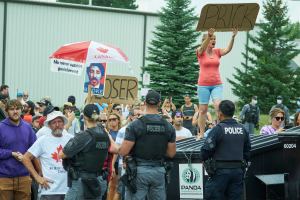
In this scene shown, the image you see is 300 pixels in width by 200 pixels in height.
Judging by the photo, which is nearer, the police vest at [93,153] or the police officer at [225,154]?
the police vest at [93,153]

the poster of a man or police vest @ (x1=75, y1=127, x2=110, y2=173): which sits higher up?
the poster of a man

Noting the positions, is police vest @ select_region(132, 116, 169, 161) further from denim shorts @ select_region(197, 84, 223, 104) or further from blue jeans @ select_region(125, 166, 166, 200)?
denim shorts @ select_region(197, 84, 223, 104)

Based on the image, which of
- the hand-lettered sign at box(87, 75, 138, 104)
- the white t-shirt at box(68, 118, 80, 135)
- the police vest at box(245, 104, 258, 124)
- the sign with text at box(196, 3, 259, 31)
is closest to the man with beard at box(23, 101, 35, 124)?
the white t-shirt at box(68, 118, 80, 135)

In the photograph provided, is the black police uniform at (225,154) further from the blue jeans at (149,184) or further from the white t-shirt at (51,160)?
the white t-shirt at (51,160)

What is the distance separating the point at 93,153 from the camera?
9008mm

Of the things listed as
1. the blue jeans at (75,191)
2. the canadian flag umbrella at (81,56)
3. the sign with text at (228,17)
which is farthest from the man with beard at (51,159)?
the canadian flag umbrella at (81,56)

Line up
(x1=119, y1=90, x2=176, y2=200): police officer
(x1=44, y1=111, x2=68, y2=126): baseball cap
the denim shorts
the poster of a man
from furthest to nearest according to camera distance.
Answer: the poster of a man, the denim shorts, (x1=44, y1=111, x2=68, y2=126): baseball cap, (x1=119, y1=90, x2=176, y2=200): police officer

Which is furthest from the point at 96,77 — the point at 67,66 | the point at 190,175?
the point at 190,175

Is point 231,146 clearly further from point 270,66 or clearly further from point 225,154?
point 270,66

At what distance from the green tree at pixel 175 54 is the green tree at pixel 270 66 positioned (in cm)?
716

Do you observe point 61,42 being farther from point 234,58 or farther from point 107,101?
point 107,101

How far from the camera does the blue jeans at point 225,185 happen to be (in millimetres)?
9727

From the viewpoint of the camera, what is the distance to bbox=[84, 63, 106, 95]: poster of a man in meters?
16.8

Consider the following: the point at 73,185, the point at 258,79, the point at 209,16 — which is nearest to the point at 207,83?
the point at 209,16
